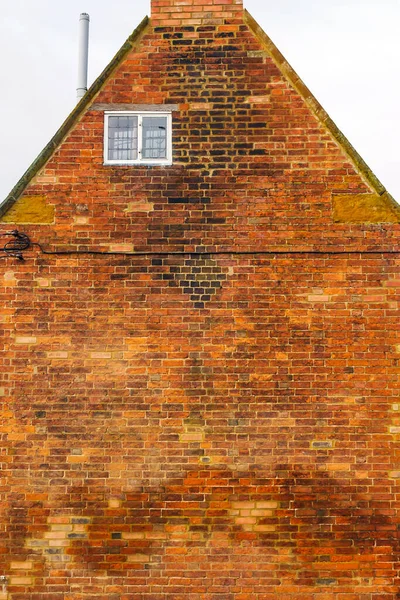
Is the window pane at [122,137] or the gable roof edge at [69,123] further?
the window pane at [122,137]

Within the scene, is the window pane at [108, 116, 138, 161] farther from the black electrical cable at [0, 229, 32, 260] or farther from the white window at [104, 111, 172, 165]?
the black electrical cable at [0, 229, 32, 260]

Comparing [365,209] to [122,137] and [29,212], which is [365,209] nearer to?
[122,137]

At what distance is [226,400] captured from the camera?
7.01 m

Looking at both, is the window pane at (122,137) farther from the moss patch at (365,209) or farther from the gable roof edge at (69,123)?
the moss patch at (365,209)

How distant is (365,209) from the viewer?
7250 millimetres

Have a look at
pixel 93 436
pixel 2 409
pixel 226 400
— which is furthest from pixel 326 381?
pixel 2 409

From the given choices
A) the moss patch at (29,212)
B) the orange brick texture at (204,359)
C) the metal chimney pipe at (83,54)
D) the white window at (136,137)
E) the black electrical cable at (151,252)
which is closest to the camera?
the orange brick texture at (204,359)

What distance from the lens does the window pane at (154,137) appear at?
24.5ft

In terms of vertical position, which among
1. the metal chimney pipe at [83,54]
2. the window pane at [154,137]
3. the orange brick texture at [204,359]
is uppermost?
the metal chimney pipe at [83,54]

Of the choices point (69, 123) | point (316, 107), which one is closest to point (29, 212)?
point (69, 123)

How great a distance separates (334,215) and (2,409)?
4.56 m

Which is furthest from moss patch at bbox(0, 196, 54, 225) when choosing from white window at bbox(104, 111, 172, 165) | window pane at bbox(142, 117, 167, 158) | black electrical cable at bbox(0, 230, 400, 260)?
window pane at bbox(142, 117, 167, 158)

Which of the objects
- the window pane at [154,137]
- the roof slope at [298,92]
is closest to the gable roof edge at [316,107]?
the roof slope at [298,92]

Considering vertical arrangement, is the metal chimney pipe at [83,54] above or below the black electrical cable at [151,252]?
above
